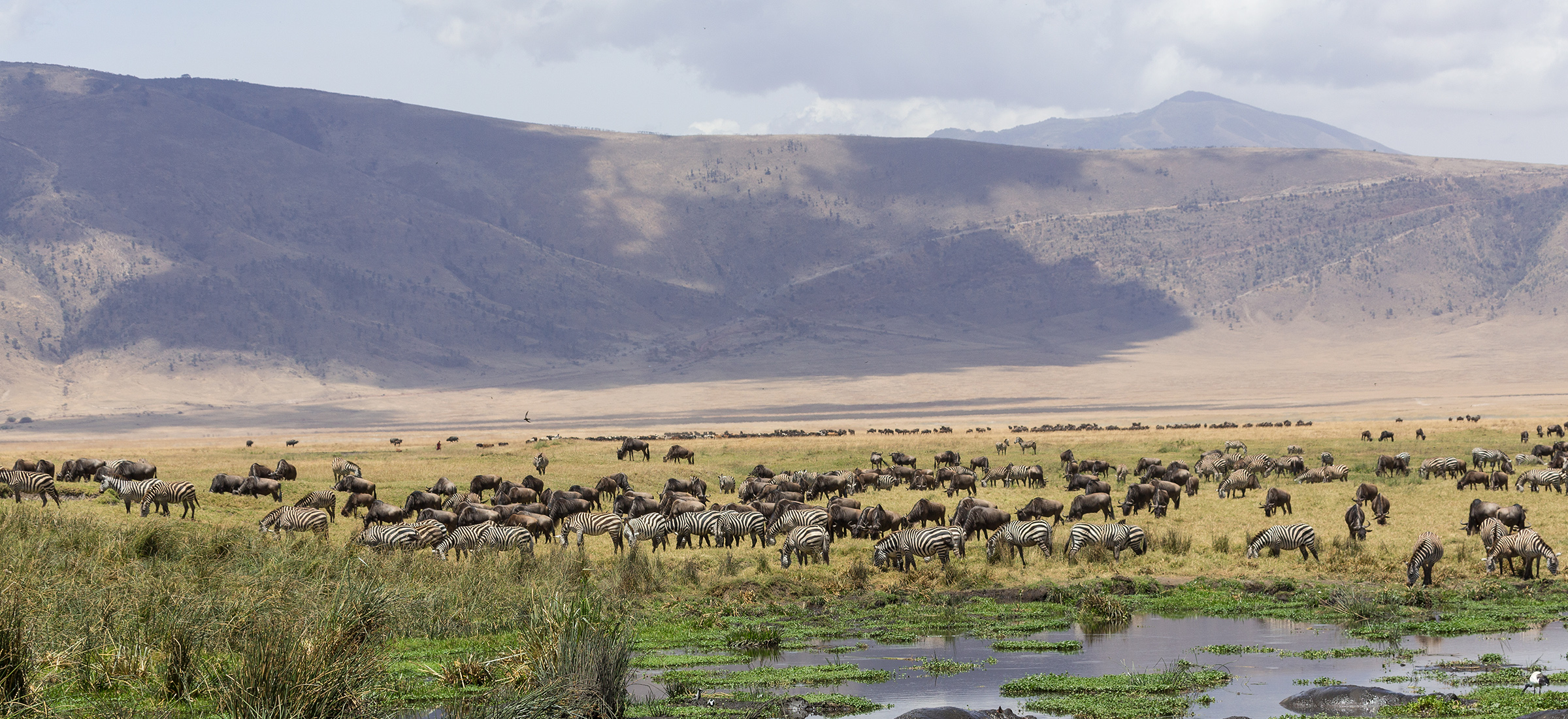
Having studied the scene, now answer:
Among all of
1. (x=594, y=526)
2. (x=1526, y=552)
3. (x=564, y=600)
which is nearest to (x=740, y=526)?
Answer: (x=594, y=526)

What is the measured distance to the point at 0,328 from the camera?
574 feet

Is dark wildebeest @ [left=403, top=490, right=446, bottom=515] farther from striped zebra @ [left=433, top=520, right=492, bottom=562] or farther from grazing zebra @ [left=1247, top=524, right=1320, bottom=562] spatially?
grazing zebra @ [left=1247, top=524, right=1320, bottom=562]

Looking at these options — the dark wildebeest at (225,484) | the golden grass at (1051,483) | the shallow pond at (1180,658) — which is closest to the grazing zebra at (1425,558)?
the golden grass at (1051,483)

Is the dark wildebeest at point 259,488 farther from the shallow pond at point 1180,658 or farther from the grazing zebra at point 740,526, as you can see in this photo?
the shallow pond at point 1180,658

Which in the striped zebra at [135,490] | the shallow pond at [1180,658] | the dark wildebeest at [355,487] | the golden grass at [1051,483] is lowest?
the shallow pond at [1180,658]

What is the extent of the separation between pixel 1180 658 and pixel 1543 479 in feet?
93.9

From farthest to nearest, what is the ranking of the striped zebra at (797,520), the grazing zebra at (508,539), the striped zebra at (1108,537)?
1. the striped zebra at (797,520)
2. the grazing zebra at (508,539)
3. the striped zebra at (1108,537)

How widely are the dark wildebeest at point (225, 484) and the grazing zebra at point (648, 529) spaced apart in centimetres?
1523

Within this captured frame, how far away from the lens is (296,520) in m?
31.7

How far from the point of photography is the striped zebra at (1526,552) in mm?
25016

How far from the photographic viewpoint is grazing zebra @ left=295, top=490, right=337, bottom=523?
38625mm

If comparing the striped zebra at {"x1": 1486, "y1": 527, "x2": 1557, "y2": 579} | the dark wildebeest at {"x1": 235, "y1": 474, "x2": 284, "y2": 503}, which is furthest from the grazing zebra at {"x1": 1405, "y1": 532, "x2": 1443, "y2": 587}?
the dark wildebeest at {"x1": 235, "y1": 474, "x2": 284, "y2": 503}

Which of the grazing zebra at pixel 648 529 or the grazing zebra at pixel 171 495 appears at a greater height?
the grazing zebra at pixel 171 495

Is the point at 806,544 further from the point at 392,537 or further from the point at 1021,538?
the point at 392,537
